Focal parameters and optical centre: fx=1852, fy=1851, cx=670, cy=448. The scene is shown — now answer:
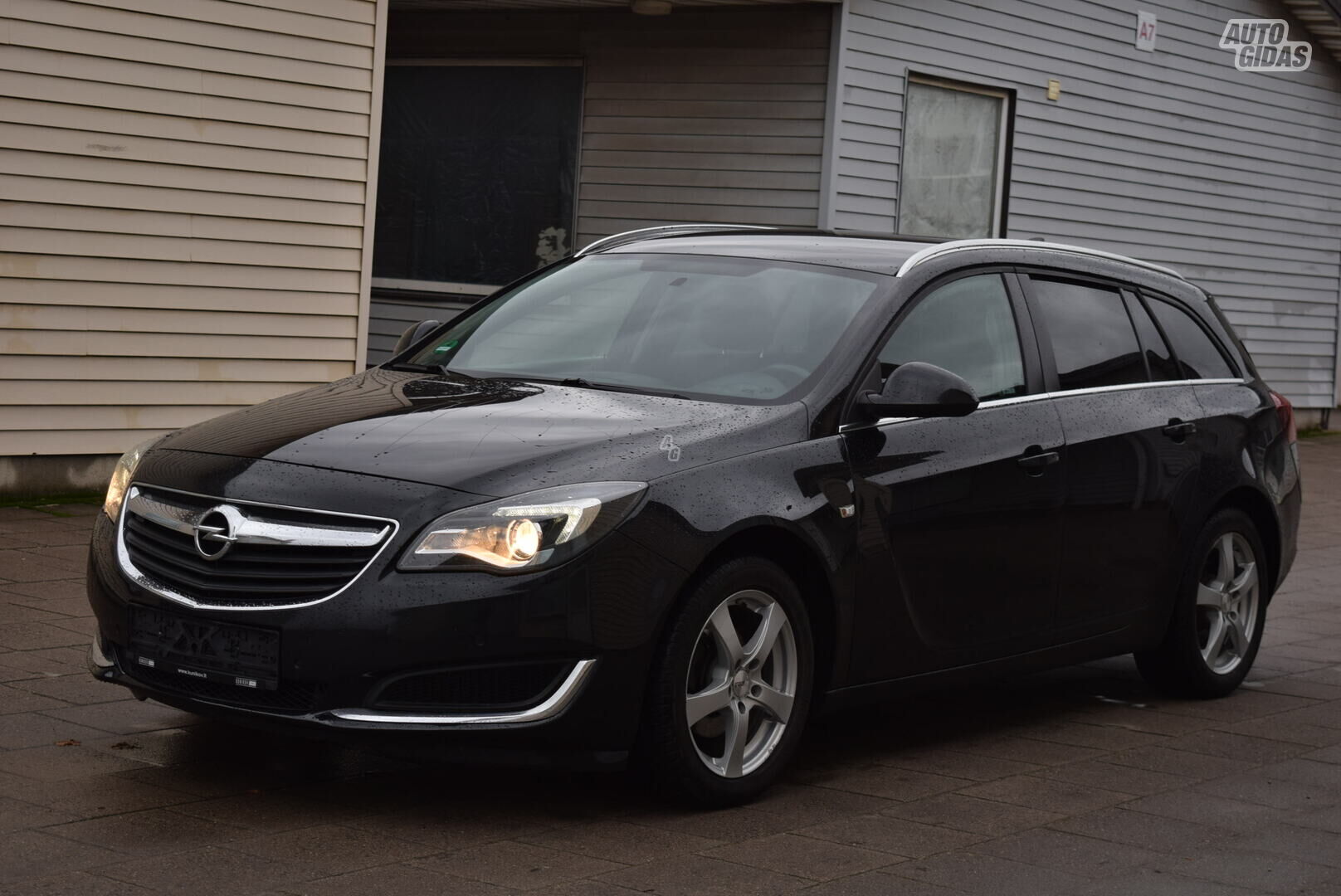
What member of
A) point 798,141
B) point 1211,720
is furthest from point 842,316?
point 798,141

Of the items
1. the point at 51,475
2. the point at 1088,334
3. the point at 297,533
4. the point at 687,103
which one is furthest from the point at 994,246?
the point at 687,103

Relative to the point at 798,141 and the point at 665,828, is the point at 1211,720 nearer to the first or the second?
the point at 665,828

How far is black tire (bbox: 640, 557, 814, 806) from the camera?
188 inches

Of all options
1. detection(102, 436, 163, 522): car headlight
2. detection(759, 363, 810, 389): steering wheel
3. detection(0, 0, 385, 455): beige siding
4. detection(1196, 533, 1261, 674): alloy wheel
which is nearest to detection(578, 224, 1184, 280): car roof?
detection(759, 363, 810, 389): steering wheel

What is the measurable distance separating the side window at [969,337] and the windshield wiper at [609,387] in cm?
70

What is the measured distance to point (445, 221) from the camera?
15.9 meters

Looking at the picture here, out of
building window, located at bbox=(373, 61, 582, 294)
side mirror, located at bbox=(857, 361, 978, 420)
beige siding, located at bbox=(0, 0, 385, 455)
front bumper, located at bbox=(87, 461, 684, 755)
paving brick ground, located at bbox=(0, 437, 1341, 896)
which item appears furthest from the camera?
building window, located at bbox=(373, 61, 582, 294)

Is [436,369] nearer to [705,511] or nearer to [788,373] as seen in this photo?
[788,373]

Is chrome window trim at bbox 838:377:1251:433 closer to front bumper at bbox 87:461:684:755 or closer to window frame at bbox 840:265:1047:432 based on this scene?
window frame at bbox 840:265:1047:432

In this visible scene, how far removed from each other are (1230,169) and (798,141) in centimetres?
627

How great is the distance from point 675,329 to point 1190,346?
94.0 inches

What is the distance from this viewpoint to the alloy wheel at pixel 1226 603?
694 cm

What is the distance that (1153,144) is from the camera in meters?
17.5

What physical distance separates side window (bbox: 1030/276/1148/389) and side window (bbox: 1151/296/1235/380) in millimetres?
272
